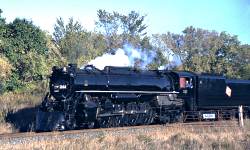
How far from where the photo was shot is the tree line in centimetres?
3734

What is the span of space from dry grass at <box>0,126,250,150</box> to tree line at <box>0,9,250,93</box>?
12.9 metres

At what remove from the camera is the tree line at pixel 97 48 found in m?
37.3

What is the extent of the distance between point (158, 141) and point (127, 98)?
5921mm

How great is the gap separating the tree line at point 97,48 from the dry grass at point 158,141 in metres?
12.9

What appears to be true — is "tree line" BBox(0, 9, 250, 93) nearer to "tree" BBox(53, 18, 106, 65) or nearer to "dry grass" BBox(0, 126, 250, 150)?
"tree" BBox(53, 18, 106, 65)

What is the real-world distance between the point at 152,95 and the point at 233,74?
32.2 metres

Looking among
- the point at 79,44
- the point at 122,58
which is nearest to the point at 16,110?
the point at 122,58

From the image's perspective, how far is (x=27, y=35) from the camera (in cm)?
3950

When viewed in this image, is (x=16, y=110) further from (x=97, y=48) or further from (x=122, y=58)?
(x=97, y=48)

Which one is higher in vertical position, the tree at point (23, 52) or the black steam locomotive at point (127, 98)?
the tree at point (23, 52)

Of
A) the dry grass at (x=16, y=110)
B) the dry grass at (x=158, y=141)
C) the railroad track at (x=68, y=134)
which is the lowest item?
the dry grass at (x=158, y=141)

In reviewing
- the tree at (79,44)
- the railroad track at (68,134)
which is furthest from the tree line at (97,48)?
the railroad track at (68,134)

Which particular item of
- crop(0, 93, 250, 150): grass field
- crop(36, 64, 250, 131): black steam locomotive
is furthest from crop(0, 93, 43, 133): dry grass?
crop(36, 64, 250, 131): black steam locomotive

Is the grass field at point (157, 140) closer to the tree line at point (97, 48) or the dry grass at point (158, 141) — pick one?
the dry grass at point (158, 141)
